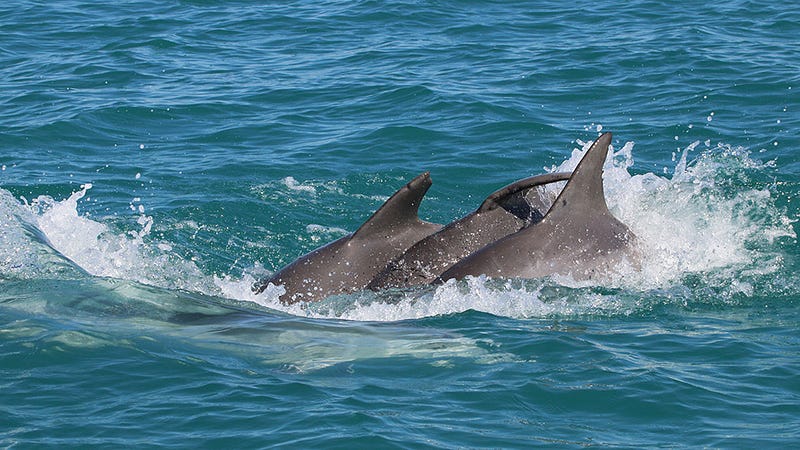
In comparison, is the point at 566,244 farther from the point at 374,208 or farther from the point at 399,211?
the point at 374,208

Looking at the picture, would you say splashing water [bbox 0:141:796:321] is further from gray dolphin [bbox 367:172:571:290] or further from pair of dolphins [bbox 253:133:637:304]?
gray dolphin [bbox 367:172:571:290]

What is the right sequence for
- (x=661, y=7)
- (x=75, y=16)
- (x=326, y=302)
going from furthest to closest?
(x=75, y=16) → (x=661, y=7) → (x=326, y=302)

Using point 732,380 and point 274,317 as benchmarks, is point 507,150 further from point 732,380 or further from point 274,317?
point 732,380

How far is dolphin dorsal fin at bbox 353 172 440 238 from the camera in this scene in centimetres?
1103

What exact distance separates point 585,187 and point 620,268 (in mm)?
809

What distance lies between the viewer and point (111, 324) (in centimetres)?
1002

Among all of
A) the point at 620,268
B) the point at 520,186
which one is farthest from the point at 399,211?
the point at 620,268

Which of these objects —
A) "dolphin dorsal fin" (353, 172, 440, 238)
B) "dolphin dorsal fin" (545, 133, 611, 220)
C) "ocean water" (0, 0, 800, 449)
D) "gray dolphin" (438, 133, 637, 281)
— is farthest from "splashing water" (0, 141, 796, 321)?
"dolphin dorsal fin" (353, 172, 440, 238)

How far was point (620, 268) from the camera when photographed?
11.0 meters

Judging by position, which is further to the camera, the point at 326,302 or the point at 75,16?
the point at 75,16

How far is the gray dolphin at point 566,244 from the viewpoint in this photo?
1073cm

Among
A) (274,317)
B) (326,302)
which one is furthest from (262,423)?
(326,302)

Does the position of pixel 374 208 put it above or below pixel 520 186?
below

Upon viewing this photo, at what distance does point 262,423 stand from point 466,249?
382 centimetres
